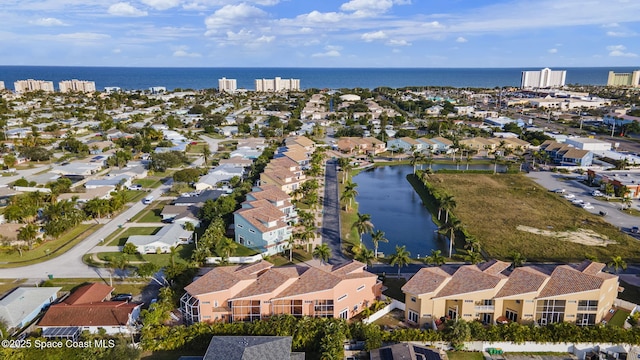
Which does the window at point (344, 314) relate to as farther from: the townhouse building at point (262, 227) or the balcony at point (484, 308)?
the townhouse building at point (262, 227)

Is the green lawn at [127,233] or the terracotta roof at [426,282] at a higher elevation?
the terracotta roof at [426,282]

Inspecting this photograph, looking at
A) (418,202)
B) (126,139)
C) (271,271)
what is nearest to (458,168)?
(418,202)

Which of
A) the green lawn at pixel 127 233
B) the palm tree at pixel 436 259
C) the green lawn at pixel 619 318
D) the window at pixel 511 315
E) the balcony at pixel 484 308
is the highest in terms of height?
the palm tree at pixel 436 259

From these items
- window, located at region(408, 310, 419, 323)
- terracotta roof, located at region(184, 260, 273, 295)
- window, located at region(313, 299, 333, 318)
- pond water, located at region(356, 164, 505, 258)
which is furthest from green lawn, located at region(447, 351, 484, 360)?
pond water, located at region(356, 164, 505, 258)

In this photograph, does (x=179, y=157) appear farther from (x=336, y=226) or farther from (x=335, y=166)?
(x=336, y=226)

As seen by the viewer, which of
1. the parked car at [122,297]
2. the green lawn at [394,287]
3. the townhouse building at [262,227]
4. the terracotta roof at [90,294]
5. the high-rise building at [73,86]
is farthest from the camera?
the high-rise building at [73,86]

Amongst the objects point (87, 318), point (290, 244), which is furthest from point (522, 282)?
point (87, 318)

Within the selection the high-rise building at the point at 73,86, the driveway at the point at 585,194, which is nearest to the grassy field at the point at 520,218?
the driveway at the point at 585,194
